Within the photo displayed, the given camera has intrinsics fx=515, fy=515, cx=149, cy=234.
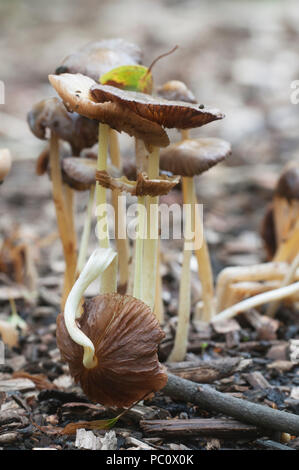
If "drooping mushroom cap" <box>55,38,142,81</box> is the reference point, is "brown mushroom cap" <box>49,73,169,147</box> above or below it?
below

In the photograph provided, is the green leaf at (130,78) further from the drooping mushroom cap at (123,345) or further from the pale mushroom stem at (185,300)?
the drooping mushroom cap at (123,345)

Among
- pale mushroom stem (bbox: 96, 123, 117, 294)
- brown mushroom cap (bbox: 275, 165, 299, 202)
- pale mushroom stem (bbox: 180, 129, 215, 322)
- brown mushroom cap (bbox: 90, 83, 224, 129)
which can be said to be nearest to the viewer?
brown mushroom cap (bbox: 90, 83, 224, 129)

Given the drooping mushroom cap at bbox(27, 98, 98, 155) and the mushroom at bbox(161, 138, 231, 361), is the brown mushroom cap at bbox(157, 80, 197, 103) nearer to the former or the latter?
the mushroom at bbox(161, 138, 231, 361)

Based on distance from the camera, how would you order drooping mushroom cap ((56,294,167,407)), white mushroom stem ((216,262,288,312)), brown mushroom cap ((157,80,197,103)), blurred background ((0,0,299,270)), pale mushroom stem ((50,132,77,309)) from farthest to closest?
1. blurred background ((0,0,299,270))
2. white mushroom stem ((216,262,288,312))
3. pale mushroom stem ((50,132,77,309))
4. brown mushroom cap ((157,80,197,103))
5. drooping mushroom cap ((56,294,167,407))

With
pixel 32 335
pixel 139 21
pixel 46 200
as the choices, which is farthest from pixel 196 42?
pixel 32 335

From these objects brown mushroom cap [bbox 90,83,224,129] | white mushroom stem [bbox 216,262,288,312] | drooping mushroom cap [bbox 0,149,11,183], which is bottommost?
white mushroom stem [bbox 216,262,288,312]

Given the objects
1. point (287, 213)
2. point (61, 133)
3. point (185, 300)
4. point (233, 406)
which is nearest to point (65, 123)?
point (61, 133)

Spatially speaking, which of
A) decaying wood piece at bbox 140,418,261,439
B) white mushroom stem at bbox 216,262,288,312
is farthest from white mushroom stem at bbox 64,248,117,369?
white mushroom stem at bbox 216,262,288,312

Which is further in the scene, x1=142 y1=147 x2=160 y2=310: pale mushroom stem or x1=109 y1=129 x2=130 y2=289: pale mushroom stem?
x1=109 y1=129 x2=130 y2=289: pale mushroom stem
